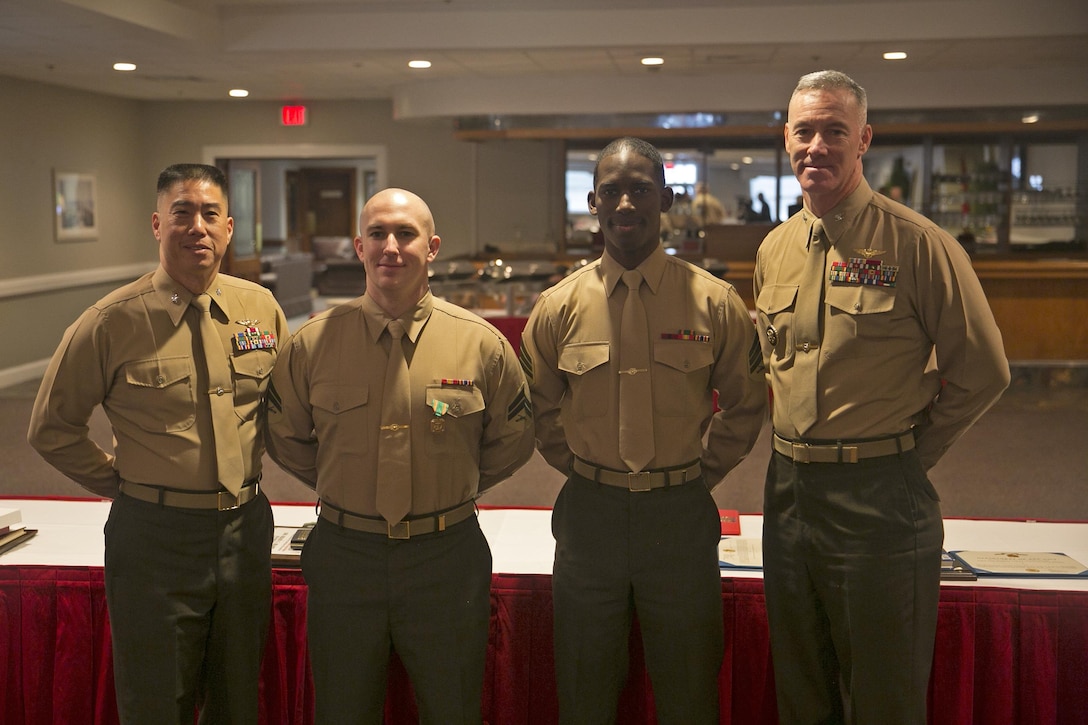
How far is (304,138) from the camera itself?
42.7ft

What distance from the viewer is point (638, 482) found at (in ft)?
8.16

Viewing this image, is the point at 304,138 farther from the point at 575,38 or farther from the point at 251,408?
the point at 251,408

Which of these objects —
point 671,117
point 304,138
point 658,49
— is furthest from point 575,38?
point 304,138

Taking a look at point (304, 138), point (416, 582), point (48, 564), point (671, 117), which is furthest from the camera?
point (304, 138)

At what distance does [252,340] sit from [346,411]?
0.43m

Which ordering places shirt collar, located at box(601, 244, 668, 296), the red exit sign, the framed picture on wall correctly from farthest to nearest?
the red exit sign < the framed picture on wall < shirt collar, located at box(601, 244, 668, 296)

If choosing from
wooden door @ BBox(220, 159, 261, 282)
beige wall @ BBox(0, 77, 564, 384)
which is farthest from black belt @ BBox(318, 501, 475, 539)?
wooden door @ BBox(220, 159, 261, 282)

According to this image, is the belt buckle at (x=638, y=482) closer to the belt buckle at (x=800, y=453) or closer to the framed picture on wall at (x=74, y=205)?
the belt buckle at (x=800, y=453)

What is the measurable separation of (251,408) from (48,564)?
0.84m

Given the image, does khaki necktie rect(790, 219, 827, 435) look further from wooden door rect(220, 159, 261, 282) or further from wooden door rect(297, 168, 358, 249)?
wooden door rect(297, 168, 358, 249)

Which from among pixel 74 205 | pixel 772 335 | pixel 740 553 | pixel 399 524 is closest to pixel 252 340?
pixel 399 524

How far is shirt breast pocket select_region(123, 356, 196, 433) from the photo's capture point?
2553mm

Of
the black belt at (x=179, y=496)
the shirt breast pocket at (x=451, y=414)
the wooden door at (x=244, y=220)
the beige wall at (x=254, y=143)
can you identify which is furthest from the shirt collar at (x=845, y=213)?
the wooden door at (x=244, y=220)

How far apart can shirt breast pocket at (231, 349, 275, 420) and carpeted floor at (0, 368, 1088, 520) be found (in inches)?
140
